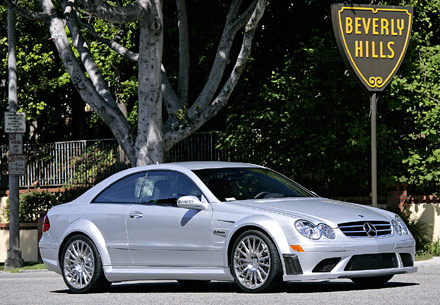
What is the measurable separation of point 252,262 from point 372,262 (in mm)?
1339

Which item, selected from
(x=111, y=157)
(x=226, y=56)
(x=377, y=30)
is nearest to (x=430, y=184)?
(x=377, y=30)

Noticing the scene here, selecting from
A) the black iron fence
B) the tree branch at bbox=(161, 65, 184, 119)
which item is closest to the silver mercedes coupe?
the tree branch at bbox=(161, 65, 184, 119)

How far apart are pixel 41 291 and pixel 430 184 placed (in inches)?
450

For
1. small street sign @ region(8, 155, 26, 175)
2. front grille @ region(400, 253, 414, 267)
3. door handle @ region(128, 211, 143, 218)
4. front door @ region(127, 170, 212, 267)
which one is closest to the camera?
front grille @ region(400, 253, 414, 267)

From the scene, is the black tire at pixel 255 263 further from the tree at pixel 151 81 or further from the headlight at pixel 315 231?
the tree at pixel 151 81

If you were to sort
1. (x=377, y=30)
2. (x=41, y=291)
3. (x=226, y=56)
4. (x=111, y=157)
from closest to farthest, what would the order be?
1. (x=41, y=291)
2. (x=377, y=30)
3. (x=226, y=56)
4. (x=111, y=157)

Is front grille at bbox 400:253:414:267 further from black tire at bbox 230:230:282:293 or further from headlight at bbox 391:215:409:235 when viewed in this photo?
black tire at bbox 230:230:282:293

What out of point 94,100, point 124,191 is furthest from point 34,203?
point 124,191

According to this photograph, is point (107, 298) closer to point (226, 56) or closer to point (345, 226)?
point (345, 226)

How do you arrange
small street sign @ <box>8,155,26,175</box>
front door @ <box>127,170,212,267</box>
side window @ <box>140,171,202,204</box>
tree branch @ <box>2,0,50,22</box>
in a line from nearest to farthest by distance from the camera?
front door @ <box>127,170,212,267</box> < side window @ <box>140,171,202,204</box> < tree branch @ <box>2,0,50,22</box> < small street sign @ <box>8,155,26,175</box>

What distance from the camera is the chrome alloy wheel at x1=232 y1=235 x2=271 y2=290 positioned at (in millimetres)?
10794

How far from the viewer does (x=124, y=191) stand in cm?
1273

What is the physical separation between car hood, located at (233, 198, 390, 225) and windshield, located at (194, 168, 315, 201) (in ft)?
1.01

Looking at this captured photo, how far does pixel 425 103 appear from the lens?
21.9 meters
